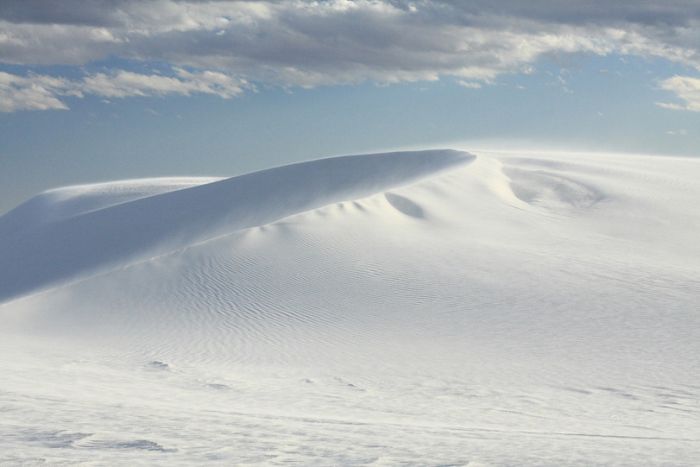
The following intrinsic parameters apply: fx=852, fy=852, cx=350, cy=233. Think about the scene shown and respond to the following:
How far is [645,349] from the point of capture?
14836 mm

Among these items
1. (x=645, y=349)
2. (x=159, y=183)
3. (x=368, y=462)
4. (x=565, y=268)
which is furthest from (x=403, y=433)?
(x=159, y=183)

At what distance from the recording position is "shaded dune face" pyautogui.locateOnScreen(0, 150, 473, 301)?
1032 inches

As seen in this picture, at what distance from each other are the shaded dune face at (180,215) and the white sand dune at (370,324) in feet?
0.47

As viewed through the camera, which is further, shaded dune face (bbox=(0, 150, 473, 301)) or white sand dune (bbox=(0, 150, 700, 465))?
shaded dune face (bbox=(0, 150, 473, 301))

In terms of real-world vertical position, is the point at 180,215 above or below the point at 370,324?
above

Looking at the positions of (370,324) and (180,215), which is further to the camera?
(180,215)

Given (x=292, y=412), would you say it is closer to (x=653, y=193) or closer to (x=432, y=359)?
(x=432, y=359)

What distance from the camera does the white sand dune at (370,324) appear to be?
8930 mm

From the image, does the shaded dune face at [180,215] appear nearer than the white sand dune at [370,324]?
No

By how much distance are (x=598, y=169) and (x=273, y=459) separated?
1114 inches

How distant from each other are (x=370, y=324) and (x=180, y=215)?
47.8 ft

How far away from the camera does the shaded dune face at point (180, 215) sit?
1032 inches

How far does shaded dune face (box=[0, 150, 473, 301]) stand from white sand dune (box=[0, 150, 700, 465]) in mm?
143

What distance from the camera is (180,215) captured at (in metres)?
30.0
